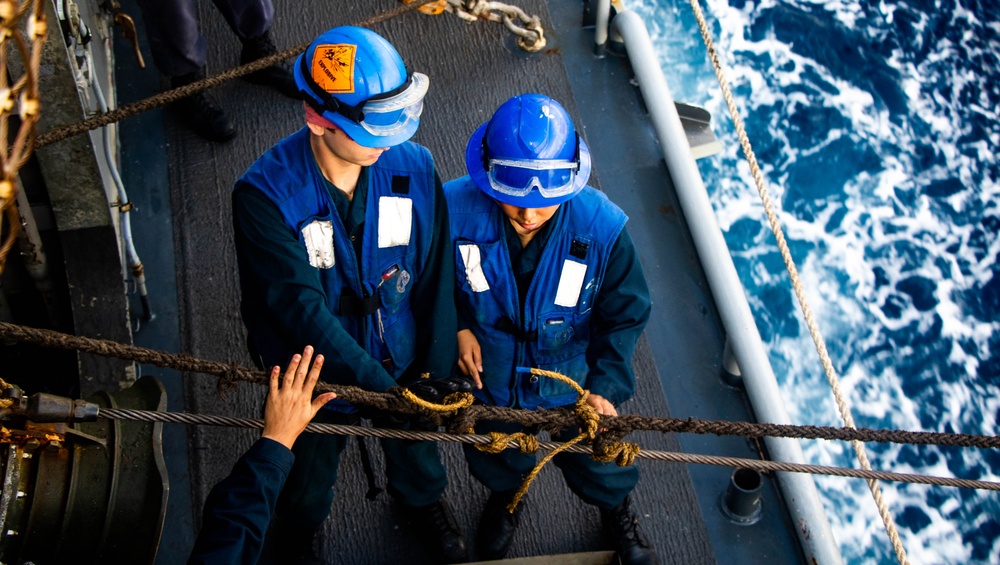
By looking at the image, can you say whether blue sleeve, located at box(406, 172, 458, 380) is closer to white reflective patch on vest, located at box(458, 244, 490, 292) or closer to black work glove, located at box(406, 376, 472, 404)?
white reflective patch on vest, located at box(458, 244, 490, 292)

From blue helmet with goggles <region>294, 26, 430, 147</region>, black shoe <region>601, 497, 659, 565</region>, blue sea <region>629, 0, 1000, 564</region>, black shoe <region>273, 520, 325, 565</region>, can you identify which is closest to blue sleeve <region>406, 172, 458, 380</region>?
blue helmet with goggles <region>294, 26, 430, 147</region>

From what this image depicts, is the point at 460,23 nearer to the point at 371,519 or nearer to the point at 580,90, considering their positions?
the point at 580,90

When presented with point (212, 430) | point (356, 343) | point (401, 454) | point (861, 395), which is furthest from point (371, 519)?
point (861, 395)

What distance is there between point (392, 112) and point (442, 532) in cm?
132

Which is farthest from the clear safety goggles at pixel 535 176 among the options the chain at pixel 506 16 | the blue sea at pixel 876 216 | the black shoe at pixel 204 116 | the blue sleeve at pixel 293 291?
the blue sea at pixel 876 216

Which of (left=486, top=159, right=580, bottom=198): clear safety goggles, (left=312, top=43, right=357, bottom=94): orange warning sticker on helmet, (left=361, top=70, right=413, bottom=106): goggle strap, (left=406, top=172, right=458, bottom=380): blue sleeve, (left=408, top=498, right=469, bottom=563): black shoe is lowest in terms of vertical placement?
(left=408, top=498, right=469, bottom=563): black shoe

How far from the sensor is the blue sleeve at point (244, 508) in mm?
1900

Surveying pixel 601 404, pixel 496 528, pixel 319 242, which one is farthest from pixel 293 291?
pixel 496 528

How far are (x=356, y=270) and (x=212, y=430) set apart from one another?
1117 millimetres

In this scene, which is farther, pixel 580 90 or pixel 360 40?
pixel 580 90

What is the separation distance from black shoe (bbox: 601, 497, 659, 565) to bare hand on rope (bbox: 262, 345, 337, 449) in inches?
47.3

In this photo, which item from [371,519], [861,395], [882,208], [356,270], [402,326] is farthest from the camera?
[882,208]

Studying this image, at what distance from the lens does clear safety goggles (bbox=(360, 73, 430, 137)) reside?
2234 mm

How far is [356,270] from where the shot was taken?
2.41 meters
